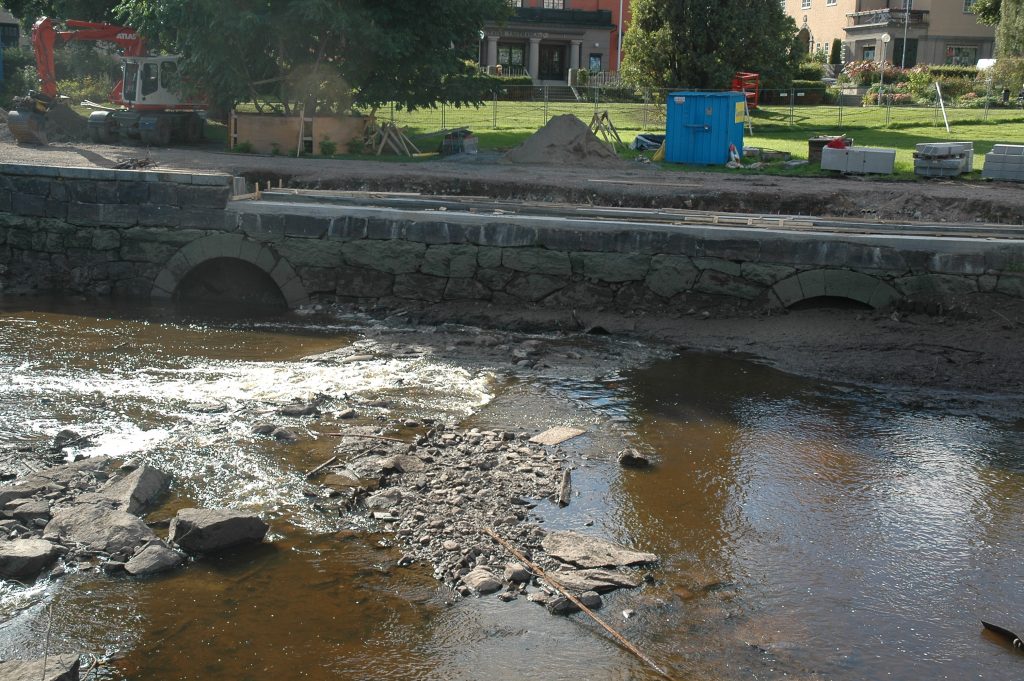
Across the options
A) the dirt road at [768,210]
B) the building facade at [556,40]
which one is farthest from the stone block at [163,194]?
the building facade at [556,40]

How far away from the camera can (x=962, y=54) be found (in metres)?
55.0

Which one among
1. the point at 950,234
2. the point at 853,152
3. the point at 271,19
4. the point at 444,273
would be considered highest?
the point at 271,19

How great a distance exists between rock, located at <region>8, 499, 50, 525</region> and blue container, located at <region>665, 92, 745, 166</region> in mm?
17369

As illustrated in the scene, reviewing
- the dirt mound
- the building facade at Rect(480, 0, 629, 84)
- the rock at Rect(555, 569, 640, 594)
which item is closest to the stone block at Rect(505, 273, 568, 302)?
the rock at Rect(555, 569, 640, 594)

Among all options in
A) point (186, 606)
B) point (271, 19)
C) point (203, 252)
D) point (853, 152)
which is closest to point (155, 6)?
point (271, 19)

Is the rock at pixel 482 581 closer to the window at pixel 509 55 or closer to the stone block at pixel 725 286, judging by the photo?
the stone block at pixel 725 286

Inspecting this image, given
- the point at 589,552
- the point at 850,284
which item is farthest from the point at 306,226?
the point at 589,552

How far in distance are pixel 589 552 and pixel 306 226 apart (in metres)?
8.89

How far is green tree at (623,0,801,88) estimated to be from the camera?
3391 centimetres

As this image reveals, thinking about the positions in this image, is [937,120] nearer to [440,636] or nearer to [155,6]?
[155,6]

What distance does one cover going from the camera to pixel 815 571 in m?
7.40

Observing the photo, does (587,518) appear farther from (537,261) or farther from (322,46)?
(322,46)

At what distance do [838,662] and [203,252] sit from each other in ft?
38.6

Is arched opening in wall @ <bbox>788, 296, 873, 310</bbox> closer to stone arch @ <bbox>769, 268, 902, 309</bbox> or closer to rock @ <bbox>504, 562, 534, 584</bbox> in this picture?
stone arch @ <bbox>769, 268, 902, 309</bbox>
